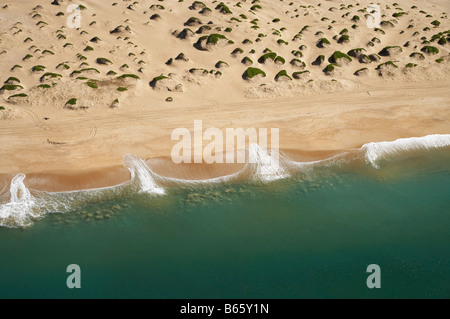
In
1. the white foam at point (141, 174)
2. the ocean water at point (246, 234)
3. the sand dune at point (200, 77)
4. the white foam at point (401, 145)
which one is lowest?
the ocean water at point (246, 234)

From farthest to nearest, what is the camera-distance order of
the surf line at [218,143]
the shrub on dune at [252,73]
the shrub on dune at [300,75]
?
the shrub on dune at [300,75]
the shrub on dune at [252,73]
the surf line at [218,143]

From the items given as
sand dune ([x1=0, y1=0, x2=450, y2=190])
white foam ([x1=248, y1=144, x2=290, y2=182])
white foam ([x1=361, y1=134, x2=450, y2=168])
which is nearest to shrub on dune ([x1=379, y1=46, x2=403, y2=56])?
sand dune ([x1=0, y1=0, x2=450, y2=190])

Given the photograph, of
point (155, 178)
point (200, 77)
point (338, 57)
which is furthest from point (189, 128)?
point (338, 57)

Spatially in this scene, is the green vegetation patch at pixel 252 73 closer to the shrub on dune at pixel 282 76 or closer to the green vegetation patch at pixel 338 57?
the shrub on dune at pixel 282 76

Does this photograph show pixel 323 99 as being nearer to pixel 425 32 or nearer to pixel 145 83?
pixel 145 83

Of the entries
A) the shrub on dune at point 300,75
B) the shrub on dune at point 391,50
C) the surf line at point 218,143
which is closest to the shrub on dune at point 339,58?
the shrub on dune at point 300,75
